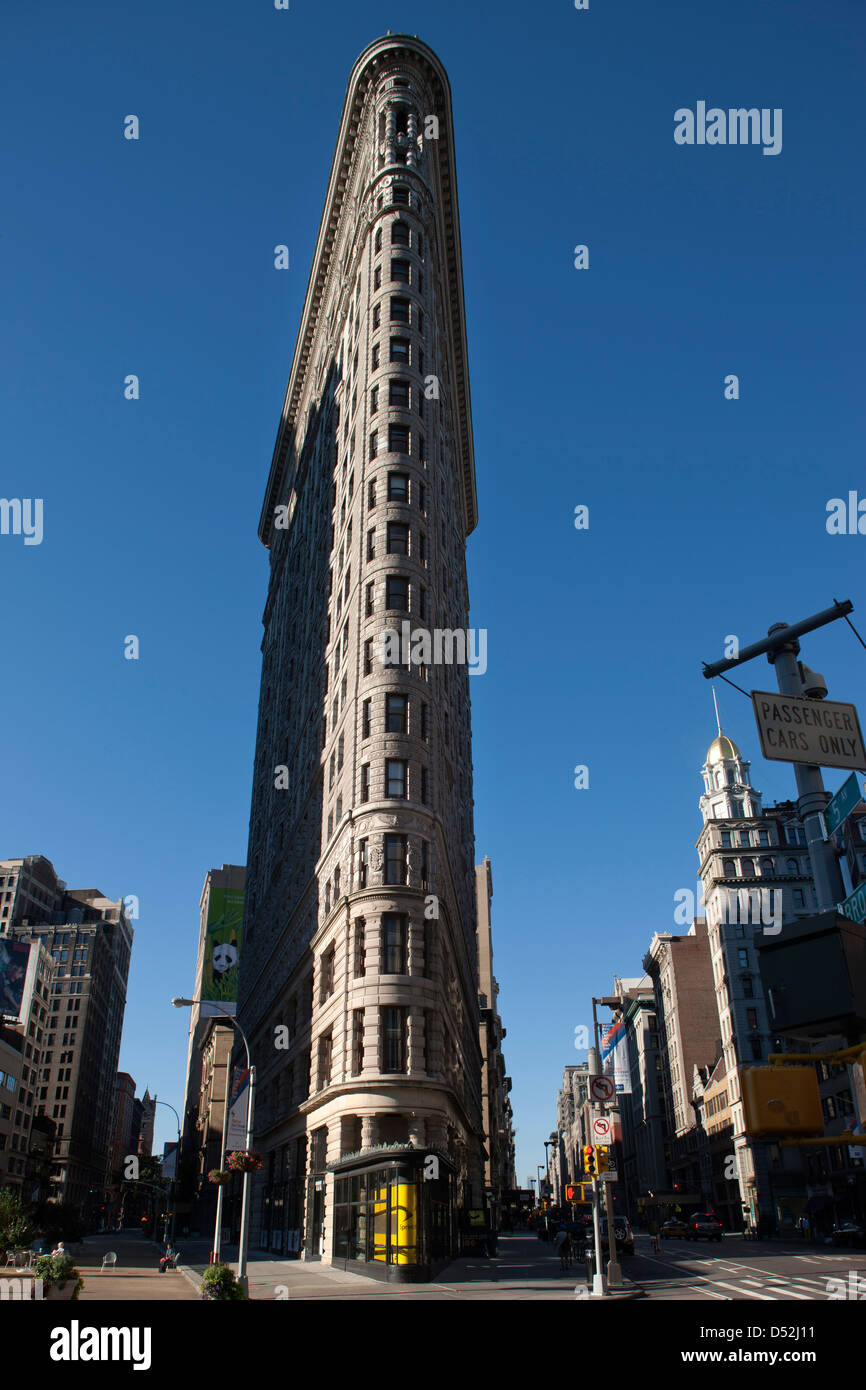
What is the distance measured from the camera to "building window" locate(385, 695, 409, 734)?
41500 millimetres

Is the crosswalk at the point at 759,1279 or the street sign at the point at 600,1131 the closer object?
the crosswalk at the point at 759,1279

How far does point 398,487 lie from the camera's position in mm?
47812

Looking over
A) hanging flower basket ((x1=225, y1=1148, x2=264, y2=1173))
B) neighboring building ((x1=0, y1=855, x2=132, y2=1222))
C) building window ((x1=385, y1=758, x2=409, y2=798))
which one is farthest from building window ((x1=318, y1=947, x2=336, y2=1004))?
neighboring building ((x1=0, y1=855, x2=132, y2=1222))

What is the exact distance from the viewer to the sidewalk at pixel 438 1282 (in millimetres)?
23109

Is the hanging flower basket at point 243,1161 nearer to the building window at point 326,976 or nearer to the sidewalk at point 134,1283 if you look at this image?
the sidewalk at point 134,1283

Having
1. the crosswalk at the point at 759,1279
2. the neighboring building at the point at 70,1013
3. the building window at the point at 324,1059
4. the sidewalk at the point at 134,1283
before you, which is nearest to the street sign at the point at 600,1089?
the crosswalk at the point at 759,1279

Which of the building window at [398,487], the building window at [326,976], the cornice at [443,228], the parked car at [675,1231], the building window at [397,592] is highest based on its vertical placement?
the cornice at [443,228]

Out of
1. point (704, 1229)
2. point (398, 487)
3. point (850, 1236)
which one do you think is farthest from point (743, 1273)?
point (704, 1229)

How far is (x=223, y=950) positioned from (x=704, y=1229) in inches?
2345

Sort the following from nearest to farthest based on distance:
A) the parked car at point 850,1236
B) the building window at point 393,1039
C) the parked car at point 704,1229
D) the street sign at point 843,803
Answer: the street sign at point 843,803 < the building window at point 393,1039 < the parked car at point 850,1236 < the parked car at point 704,1229

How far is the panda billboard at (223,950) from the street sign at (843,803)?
96.3 meters

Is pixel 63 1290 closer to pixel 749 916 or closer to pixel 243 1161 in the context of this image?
pixel 243 1161
